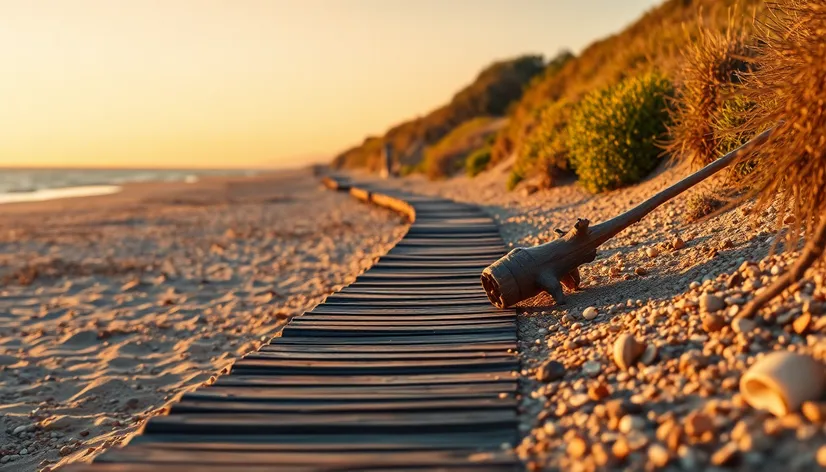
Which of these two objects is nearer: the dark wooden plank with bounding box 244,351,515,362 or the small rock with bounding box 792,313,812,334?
the small rock with bounding box 792,313,812,334

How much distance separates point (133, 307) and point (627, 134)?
21.3 ft

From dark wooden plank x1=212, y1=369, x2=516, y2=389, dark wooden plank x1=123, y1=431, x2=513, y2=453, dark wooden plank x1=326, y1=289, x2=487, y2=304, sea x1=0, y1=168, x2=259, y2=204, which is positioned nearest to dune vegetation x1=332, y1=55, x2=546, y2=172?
sea x1=0, y1=168, x2=259, y2=204

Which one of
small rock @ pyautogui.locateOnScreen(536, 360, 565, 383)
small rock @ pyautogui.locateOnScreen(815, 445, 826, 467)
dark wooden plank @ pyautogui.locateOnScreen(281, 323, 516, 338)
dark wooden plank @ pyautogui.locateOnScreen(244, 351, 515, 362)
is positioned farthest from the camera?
dark wooden plank @ pyautogui.locateOnScreen(281, 323, 516, 338)

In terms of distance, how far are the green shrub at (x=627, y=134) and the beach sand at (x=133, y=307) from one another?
3323 mm

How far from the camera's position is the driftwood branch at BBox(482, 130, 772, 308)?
4.03 metres

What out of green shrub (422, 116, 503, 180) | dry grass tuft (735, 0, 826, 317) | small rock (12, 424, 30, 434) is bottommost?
small rock (12, 424, 30, 434)

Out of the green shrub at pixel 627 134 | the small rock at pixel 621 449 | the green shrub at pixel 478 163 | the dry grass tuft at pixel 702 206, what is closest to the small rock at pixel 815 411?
the small rock at pixel 621 449

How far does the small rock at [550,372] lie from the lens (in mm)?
2947

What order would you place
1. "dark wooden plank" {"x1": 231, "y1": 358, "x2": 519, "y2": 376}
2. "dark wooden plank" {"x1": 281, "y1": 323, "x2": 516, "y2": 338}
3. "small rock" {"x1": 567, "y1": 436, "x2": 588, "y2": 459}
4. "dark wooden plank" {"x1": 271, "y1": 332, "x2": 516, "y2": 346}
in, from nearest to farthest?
"small rock" {"x1": 567, "y1": 436, "x2": 588, "y2": 459}
"dark wooden plank" {"x1": 231, "y1": 358, "x2": 519, "y2": 376}
"dark wooden plank" {"x1": 271, "y1": 332, "x2": 516, "y2": 346}
"dark wooden plank" {"x1": 281, "y1": 323, "x2": 516, "y2": 338}

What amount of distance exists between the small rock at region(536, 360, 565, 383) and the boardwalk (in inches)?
5.3

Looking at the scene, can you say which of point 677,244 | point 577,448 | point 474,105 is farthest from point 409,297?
point 474,105

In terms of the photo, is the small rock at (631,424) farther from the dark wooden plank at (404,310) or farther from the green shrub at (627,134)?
the green shrub at (627,134)

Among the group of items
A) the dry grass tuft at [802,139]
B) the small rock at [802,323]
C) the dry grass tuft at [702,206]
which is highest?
the dry grass tuft at [802,139]

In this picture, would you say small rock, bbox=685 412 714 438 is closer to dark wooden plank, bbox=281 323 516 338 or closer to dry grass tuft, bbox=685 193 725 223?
dark wooden plank, bbox=281 323 516 338
